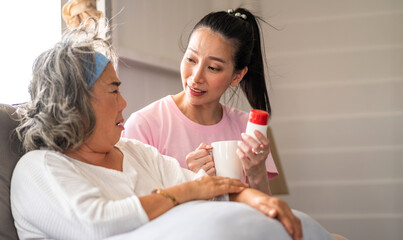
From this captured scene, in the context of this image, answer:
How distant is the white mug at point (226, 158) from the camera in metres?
1.49

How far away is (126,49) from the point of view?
2.36m

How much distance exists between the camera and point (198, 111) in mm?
1933

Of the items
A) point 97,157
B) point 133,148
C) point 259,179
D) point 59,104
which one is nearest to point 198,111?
point 259,179

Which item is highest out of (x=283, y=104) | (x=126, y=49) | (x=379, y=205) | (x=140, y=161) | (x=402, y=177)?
(x=126, y=49)

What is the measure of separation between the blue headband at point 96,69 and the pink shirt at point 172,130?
0.54 m

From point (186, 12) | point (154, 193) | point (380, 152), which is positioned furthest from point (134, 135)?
point (380, 152)

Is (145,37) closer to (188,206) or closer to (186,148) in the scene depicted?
(186,148)

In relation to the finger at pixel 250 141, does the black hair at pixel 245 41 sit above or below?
above

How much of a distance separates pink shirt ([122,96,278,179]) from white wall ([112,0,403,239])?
1551 millimetres

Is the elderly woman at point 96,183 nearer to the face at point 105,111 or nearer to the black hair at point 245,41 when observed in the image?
the face at point 105,111

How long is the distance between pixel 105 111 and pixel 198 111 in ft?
2.44

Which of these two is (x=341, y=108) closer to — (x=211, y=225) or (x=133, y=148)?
(x=133, y=148)

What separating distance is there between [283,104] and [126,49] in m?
1.66

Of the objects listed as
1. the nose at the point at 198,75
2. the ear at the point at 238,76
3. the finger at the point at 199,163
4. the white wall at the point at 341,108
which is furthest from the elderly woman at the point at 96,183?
the white wall at the point at 341,108
